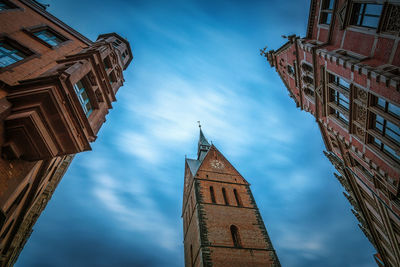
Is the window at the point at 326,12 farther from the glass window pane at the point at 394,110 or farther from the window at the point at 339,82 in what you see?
the glass window pane at the point at 394,110

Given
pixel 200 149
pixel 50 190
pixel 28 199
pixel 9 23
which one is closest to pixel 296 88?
pixel 9 23

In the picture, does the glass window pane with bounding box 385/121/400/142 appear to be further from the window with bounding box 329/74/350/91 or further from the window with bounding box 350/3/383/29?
the window with bounding box 350/3/383/29

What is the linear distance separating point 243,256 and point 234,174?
45.5 feet

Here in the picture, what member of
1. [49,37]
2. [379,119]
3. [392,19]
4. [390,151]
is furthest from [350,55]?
[49,37]

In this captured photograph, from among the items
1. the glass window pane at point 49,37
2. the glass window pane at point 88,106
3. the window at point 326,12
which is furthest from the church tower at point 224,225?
the window at point 326,12

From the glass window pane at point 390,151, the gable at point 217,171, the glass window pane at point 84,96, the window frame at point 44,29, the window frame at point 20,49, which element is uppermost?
the gable at point 217,171

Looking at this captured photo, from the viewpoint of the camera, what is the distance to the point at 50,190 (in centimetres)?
1927

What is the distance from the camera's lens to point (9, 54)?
27.1 ft

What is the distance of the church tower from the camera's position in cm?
2092

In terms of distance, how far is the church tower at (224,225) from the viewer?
20.9 meters

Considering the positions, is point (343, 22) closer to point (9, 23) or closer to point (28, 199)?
point (9, 23)

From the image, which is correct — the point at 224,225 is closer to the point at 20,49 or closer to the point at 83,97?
the point at 83,97

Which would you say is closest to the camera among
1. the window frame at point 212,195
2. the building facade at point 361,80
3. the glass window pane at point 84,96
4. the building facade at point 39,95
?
the building facade at point 39,95

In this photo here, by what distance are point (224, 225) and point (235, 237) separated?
1679 mm
